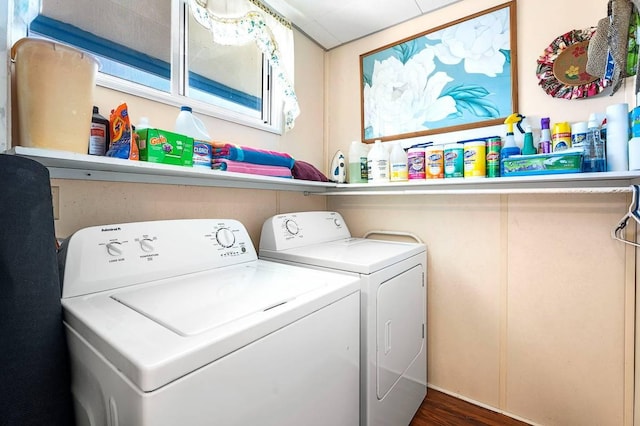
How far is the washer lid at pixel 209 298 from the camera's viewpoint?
77cm

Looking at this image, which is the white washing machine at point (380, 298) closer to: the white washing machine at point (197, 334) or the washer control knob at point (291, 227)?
the washer control knob at point (291, 227)

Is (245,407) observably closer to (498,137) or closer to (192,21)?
(498,137)

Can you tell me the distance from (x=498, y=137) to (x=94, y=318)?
195 cm

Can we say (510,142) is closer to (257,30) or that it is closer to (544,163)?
(544,163)

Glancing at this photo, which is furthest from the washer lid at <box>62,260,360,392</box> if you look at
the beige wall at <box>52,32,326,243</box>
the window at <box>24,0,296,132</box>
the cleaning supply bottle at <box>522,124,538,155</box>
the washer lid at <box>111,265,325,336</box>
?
the cleaning supply bottle at <box>522,124,538,155</box>

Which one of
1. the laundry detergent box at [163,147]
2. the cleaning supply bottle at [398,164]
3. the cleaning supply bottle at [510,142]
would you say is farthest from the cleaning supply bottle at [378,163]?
the laundry detergent box at [163,147]

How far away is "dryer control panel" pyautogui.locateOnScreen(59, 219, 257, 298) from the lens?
979 mm

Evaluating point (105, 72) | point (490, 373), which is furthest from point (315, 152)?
point (490, 373)

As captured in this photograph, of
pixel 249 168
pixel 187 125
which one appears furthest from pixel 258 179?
pixel 187 125

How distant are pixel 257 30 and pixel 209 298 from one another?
1.58 meters

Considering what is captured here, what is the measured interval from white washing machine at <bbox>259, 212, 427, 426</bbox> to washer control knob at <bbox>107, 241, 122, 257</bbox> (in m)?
0.75

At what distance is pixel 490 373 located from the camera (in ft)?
5.77

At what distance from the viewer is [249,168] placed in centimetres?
154

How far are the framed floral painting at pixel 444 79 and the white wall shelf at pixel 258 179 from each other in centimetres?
40
